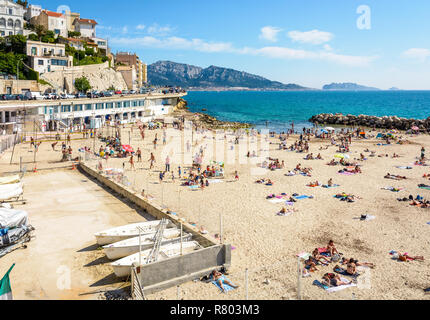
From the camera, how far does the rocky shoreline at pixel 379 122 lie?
5853cm

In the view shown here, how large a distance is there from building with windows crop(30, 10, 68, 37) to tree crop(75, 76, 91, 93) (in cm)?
2113

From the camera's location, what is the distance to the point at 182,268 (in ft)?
34.7

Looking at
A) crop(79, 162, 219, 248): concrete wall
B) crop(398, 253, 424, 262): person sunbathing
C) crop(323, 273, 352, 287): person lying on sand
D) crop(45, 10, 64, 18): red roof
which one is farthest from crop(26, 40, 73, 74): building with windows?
crop(398, 253, 424, 262): person sunbathing

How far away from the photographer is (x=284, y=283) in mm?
10477

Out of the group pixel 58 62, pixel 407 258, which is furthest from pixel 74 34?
pixel 407 258

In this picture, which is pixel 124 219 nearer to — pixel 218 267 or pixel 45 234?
pixel 45 234

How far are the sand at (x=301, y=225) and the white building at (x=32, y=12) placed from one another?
2591 inches

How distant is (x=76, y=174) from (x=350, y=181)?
58.8ft

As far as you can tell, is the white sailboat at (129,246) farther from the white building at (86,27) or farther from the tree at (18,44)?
the white building at (86,27)

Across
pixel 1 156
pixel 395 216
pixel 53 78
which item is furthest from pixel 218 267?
pixel 53 78

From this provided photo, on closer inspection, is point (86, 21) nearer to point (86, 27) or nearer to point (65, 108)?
point (86, 27)

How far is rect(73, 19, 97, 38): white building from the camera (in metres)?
81.1

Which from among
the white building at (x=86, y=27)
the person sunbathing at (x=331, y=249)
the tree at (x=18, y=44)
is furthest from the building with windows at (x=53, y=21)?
the person sunbathing at (x=331, y=249)

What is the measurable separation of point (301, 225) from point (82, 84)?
52085mm
